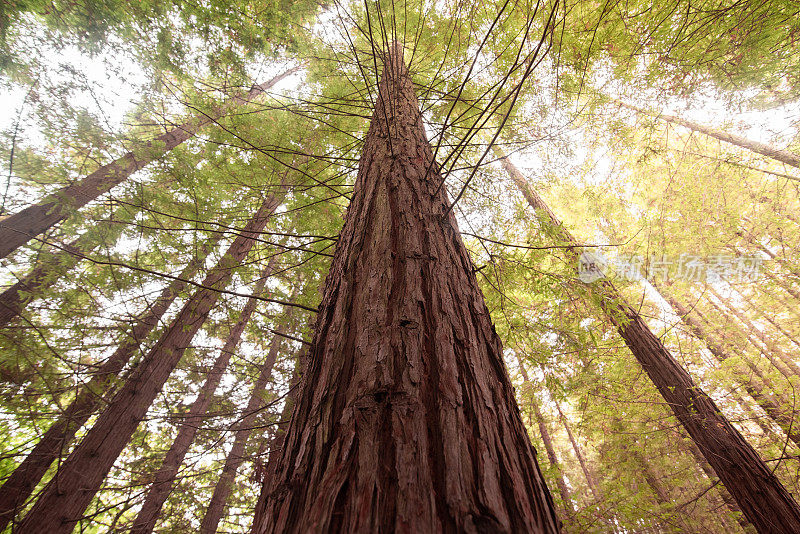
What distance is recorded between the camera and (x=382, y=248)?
1.28 m

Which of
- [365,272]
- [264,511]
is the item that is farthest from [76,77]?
[264,511]

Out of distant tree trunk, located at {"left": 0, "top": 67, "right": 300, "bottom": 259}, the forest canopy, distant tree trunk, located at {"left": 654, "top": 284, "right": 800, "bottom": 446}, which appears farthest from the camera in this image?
distant tree trunk, located at {"left": 654, "top": 284, "right": 800, "bottom": 446}

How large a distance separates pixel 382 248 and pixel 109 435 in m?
4.18

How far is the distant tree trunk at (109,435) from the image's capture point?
282 cm

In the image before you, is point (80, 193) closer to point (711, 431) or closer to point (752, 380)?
point (711, 431)

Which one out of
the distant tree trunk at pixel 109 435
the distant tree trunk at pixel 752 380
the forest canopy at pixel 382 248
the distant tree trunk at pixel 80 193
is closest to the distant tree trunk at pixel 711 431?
the forest canopy at pixel 382 248

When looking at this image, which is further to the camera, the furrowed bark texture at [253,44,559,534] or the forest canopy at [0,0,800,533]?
the forest canopy at [0,0,800,533]

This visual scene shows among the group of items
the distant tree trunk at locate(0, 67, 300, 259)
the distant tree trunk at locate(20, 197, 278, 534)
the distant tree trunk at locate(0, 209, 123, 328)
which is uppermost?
the distant tree trunk at locate(0, 67, 300, 259)

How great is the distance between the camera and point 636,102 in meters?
4.32

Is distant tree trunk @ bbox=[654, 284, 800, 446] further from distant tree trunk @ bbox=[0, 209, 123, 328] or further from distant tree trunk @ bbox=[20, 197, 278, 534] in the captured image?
distant tree trunk @ bbox=[0, 209, 123, 328]

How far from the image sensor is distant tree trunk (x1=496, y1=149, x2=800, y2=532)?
2818 millimetres

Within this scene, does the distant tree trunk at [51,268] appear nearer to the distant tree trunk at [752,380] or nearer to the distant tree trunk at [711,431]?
the distant tree trunk at [711,431]

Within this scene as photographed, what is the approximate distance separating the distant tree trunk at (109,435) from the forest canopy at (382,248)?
0.03m

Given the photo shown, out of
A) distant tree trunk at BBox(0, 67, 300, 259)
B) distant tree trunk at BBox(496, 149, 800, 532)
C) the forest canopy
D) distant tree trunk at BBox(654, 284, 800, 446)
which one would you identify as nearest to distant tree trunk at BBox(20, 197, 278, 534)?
the forest canopy
